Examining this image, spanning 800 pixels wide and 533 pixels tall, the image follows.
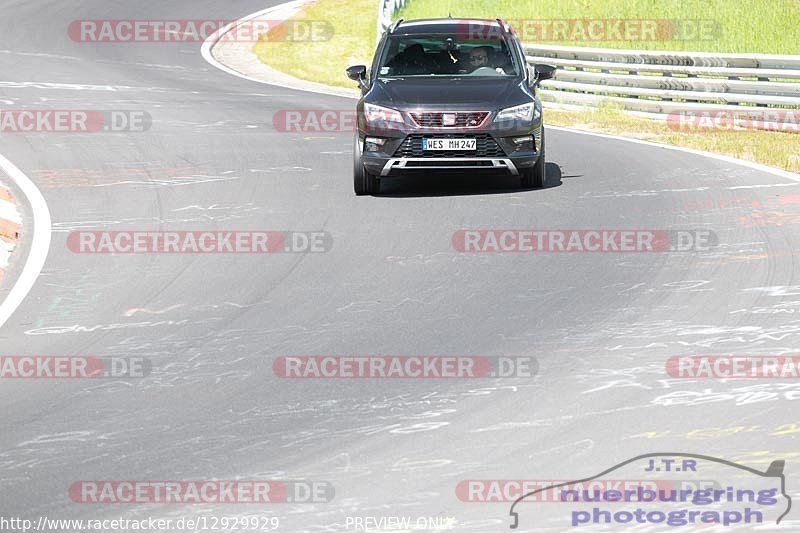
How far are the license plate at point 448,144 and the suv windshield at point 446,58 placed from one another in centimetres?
127

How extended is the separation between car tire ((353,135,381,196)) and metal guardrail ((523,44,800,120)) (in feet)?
29.0

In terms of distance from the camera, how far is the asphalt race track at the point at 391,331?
657cm

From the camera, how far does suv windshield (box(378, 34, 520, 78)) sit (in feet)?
50.6

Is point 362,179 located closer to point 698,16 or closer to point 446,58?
point 446,58

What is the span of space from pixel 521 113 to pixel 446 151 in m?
0.89

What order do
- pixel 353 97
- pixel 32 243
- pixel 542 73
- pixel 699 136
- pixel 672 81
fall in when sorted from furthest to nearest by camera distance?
pixel 353 97, pixel 672 81, pixel 699 136, pixel 542 73, pixel 32 243

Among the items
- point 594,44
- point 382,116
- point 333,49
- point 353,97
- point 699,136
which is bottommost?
point 333,49

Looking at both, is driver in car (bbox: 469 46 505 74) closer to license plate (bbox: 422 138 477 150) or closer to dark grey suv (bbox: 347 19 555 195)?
dark grey suv (bbox: 347 19 555 195)

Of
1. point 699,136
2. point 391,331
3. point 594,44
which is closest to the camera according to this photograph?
point 391,331

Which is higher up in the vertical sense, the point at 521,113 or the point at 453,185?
the point at 521,113

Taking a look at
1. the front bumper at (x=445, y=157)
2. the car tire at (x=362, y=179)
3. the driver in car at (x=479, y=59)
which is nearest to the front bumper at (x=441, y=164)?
the front bumper at (x=445, y=157)

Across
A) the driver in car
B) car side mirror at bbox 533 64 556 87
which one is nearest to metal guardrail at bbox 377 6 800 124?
car side mirror at bbox 533 64 556 87

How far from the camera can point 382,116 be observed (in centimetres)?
1449

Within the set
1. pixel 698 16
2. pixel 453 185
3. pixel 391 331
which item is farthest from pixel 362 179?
pixel 698 16
